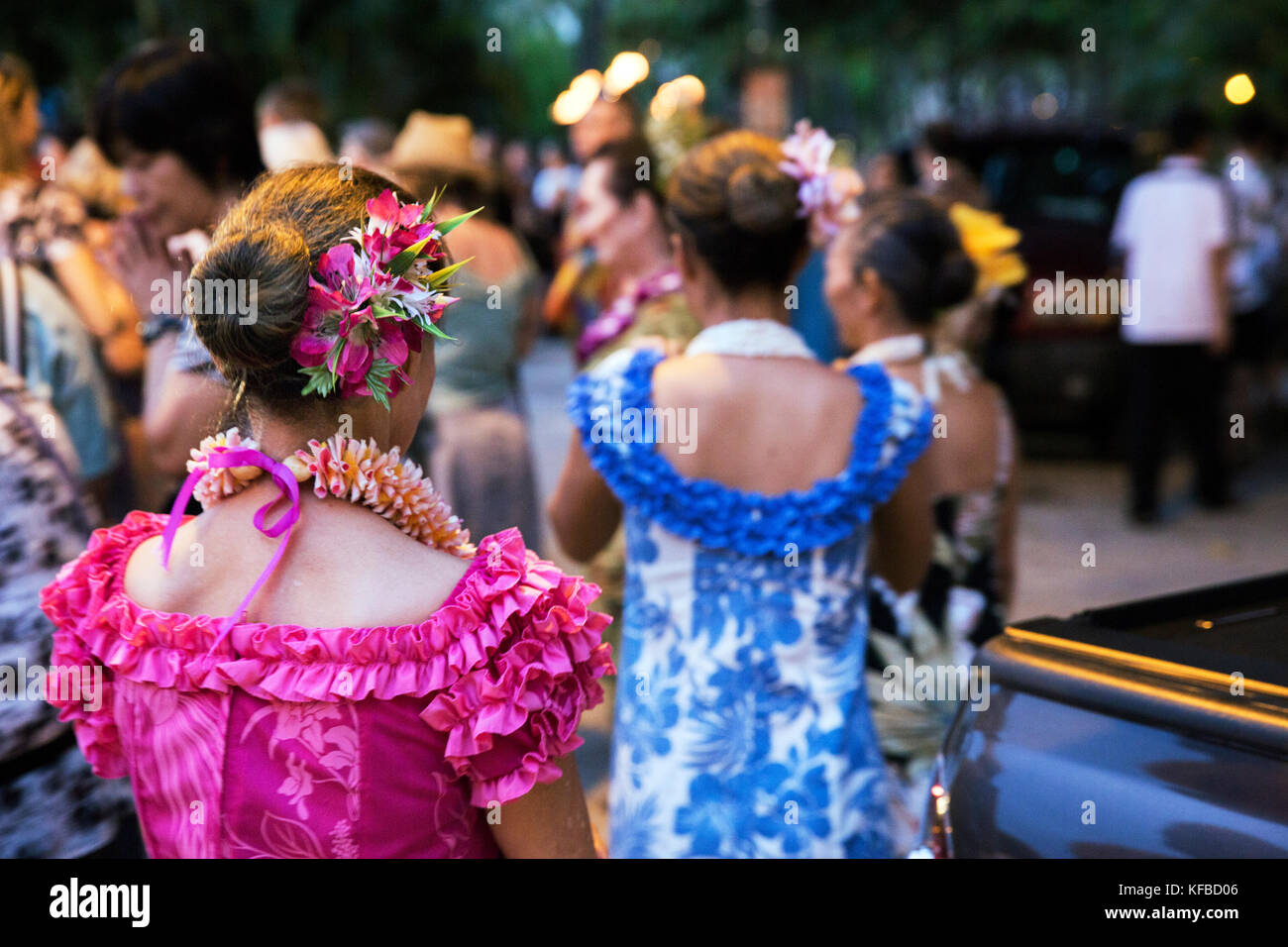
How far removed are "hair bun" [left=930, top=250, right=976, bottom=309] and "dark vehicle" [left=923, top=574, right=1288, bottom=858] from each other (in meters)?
1.29

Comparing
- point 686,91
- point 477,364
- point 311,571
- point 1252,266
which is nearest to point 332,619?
point 311,571

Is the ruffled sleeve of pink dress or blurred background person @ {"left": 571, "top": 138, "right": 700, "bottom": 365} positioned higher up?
blurred background person @ {"left": 571, "top": 138, "right": 700, "bottom": 365}

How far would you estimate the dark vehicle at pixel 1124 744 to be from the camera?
1.48m

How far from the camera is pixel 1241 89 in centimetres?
1084

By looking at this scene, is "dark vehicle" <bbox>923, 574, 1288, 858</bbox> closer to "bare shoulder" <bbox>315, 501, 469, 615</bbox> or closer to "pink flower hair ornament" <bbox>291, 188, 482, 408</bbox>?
"bare shoulder" <bbox>315, 501, 469, 615</bbox>

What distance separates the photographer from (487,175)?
538cm

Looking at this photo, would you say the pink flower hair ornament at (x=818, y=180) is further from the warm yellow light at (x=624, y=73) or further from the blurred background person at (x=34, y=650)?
the warm yellow light at (x=624, y=73)

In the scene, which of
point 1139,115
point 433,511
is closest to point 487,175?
point 433,511

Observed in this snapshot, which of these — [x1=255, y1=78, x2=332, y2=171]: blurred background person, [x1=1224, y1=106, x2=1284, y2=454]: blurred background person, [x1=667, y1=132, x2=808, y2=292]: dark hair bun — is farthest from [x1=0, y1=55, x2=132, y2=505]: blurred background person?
[x1=1224, y1=106, x2=1284, y2=454]: blurred background person

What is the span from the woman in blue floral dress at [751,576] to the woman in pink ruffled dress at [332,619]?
90 cm

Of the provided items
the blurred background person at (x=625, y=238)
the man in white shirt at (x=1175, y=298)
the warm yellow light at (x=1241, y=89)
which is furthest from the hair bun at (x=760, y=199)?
the warm yellow light at (x=1241, y=89)

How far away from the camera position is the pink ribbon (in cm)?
143
